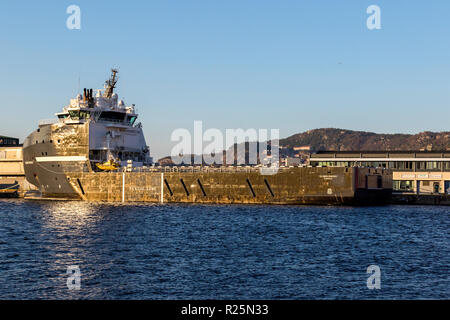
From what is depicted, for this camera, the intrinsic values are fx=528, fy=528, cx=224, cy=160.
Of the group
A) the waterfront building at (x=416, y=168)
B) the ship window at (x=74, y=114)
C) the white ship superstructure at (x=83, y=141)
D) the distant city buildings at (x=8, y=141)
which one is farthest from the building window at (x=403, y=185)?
the distant city buildings at (x=8, y=141)

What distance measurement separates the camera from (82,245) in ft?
117

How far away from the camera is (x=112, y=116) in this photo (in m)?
81.4

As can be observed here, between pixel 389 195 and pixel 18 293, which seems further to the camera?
pixel 389 195

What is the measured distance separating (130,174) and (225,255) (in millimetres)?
45952

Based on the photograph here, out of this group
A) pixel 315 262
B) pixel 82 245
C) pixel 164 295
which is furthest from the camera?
pixel 82 245

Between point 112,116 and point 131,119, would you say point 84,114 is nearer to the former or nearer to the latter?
point 112,116

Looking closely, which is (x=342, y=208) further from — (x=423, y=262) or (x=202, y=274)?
(x=202, y=274)

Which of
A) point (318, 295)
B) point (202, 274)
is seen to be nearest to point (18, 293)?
point (202, 274)

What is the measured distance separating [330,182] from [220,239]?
28559 millimetres

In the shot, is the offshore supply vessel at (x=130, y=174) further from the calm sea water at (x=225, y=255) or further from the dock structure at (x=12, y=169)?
the dock structure at (x=12, y=169)

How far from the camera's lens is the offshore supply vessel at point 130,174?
64.8 meters

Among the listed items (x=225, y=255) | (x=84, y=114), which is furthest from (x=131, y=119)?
(x=225, y=255)

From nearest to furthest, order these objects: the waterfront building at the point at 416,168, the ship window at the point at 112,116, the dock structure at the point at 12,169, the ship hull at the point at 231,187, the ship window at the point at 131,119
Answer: the ship hull at the point at 231,187 < the ship window at the point at 112,116 < the ship window at the point at 131,119 < the waterfront building at the point at 416,168 < the dock structure at the point at 12,169

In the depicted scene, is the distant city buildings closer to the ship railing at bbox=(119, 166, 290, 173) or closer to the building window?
the ship railing at bbox=(119, 166, 290, 173)
